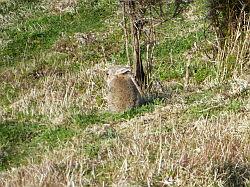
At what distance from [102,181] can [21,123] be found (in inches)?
166

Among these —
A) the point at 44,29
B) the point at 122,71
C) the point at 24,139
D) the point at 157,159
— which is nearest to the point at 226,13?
the point at 122,71

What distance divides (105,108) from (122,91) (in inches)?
28.1

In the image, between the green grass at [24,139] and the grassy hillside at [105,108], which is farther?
the green grass at [24,139]

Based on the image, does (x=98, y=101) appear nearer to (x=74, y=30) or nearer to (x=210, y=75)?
(x=210, y=75)

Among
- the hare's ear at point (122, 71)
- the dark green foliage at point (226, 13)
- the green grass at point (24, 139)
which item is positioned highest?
the dark green foliage at point (226, 13)

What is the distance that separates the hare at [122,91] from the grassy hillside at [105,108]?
24cm

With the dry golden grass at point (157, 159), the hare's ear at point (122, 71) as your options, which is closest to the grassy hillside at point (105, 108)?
the dry golden grass at point (157, 159)

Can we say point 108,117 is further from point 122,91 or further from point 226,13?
point 226,13

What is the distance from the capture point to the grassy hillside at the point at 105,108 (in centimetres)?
579

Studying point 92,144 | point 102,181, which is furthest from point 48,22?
point 102,181

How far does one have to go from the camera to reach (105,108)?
10594 mm

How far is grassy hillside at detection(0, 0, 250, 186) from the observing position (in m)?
5.79

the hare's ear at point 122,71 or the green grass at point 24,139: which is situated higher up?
the hare's ear at point 122,71

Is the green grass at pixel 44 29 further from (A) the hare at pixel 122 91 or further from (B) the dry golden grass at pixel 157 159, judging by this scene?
(B) the dry golden grass at pixel 157 159
